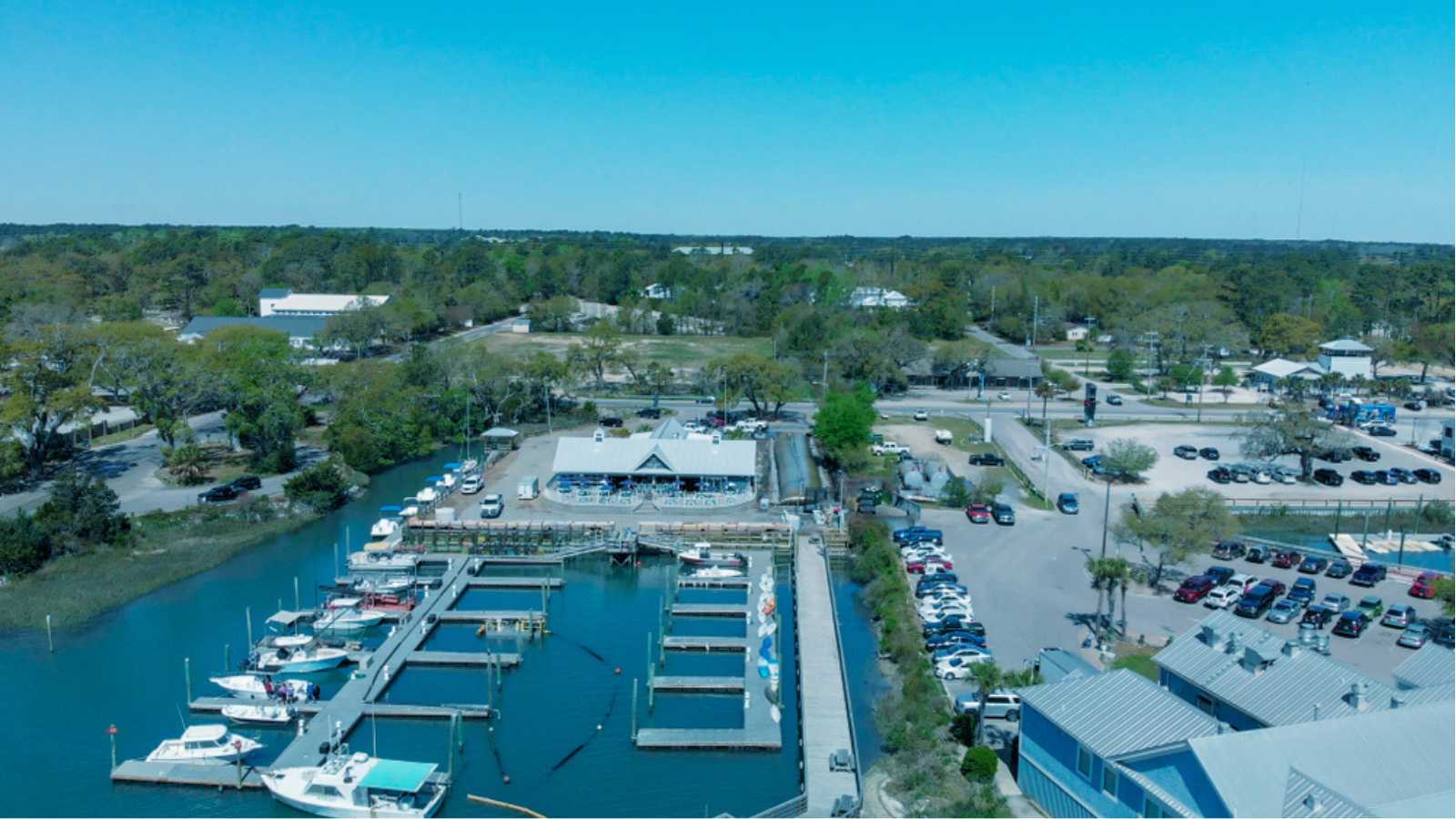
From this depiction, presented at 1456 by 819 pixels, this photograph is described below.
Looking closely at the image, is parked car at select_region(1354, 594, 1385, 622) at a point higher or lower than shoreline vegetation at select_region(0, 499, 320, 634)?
higher

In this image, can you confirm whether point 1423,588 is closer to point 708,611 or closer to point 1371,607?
point 1371,607

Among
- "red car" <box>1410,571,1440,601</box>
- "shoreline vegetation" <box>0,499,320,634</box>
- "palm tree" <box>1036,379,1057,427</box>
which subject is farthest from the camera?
"palm tree" <box>1036,379,1057,427</box>

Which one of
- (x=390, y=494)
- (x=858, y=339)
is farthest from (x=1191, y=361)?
(x=390, y=494)

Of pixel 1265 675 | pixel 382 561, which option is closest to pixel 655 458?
pixel 382 561

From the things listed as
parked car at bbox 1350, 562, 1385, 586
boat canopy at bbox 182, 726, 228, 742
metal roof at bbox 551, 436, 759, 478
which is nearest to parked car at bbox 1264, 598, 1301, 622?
parked car at bbox 1350, 562, 1385, 586

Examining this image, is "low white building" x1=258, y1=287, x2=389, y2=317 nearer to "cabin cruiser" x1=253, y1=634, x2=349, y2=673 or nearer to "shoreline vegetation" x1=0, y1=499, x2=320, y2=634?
"shoreline vegetation" x1=0, y1=499, x2=320, y2=634

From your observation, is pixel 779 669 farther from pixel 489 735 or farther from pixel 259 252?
pixel 259 252
